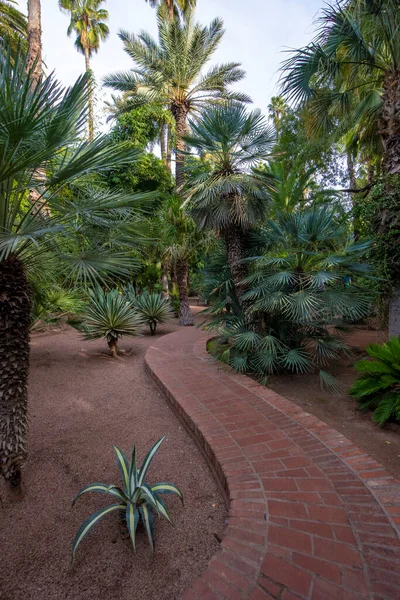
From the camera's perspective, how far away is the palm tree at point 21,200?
2.25 meters

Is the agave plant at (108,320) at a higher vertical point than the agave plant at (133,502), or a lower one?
higher

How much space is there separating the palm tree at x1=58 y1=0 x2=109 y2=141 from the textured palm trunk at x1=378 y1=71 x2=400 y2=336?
24.6 meters

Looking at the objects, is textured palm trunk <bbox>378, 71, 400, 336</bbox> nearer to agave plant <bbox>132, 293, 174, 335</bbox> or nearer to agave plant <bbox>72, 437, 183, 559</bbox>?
agave plant <bbox>72, 437, 183, 559</bbox>

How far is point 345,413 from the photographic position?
4355mm

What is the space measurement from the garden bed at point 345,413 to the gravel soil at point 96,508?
1.83 metres

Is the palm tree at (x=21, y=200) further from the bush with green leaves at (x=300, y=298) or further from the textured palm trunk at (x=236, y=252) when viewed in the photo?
the textured palm trunk at (x=236, y=252)

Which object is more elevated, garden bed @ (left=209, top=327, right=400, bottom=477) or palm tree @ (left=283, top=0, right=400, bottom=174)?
palm tree @ (left=283, top=0, right=400, bottom=174)

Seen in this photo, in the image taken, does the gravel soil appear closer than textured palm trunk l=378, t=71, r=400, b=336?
Yes

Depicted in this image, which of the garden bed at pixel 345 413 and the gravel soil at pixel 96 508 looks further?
the garden bed at pixel 345 413

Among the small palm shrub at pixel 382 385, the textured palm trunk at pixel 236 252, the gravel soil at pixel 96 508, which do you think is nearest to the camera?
the gravel soil at pixel 96 508

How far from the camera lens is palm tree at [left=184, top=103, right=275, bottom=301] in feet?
18.8

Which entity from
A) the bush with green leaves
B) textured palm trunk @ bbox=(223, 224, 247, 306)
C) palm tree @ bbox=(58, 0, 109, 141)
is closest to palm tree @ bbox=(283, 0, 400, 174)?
the bush with green leaves

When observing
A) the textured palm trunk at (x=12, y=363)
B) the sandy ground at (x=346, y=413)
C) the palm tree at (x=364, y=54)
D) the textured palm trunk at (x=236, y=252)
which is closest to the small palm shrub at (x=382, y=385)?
the sandy ground at (x=346, y=413)

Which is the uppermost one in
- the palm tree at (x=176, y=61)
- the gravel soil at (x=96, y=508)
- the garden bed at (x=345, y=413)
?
the palm tree at (x=176, y=61)
